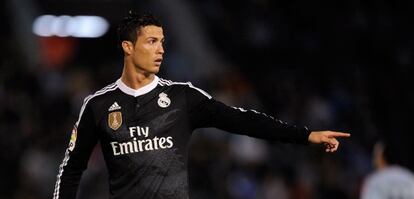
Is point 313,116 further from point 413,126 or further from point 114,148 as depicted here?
point 114,148

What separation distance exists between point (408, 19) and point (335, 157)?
2.95m

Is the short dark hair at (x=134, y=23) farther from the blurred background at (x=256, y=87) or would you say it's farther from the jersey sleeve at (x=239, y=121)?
the blurred background at (x=256, y=87)

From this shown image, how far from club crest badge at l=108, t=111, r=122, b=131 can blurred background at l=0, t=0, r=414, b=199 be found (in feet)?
13.9

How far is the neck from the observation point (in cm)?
635

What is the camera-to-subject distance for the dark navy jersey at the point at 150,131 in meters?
6.16

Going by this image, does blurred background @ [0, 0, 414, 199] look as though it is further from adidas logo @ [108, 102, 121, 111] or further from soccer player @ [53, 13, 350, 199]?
adidas logo @ [108, 102, 121, 111]

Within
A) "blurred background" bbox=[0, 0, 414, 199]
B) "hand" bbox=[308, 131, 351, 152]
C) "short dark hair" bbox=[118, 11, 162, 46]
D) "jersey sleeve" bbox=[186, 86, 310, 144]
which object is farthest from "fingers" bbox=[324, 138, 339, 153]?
"blurred background" bbox=[0, 0, 414, 199]

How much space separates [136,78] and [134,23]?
0.33 metres

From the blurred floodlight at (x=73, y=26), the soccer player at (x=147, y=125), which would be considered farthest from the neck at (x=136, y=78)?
the blurred floodlight at (x=73, y=26)

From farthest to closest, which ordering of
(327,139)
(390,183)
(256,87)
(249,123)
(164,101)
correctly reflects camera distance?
(256,87), (390,183), (164,101), (249,123), (327,139)

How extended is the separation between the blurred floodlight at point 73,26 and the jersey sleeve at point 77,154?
1309 centimetres

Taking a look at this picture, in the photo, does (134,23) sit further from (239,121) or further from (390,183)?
(390,183)

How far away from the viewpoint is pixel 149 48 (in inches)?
246

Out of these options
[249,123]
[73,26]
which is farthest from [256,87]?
[249,123]
